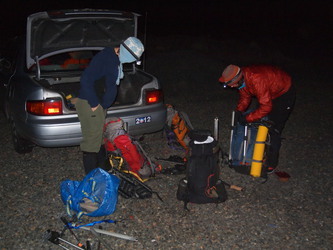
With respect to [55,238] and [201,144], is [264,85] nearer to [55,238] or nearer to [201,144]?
[201,144]

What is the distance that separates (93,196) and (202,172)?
126 cm

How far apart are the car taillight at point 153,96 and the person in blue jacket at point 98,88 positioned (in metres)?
0.82

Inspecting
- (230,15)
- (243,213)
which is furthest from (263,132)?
(230,15)

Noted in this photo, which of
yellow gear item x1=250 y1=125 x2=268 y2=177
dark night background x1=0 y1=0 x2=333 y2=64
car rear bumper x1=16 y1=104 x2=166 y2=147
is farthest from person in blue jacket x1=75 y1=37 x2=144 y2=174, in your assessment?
dark night background x1=0 y1=0 x2=333 y2=64

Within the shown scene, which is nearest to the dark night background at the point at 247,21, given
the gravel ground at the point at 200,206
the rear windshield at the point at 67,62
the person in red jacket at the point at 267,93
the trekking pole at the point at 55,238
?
the gravel ground at the point at 200,206

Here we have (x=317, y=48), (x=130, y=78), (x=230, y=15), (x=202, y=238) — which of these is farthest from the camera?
(x=230, y=15)

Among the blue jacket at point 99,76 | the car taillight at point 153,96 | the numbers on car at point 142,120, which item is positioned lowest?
the numbers on car at point 142,120

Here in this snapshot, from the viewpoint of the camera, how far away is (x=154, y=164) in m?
5.04

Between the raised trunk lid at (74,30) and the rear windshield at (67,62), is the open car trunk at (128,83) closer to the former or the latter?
the rear windshield at (67,62)

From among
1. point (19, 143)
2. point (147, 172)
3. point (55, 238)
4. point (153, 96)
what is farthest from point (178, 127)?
point (55, 238)

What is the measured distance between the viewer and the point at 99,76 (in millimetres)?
4176

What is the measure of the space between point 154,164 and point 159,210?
3.15ft

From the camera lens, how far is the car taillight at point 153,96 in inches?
→ 203

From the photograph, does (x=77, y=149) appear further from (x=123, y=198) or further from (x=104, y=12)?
(x=104, y=12)
